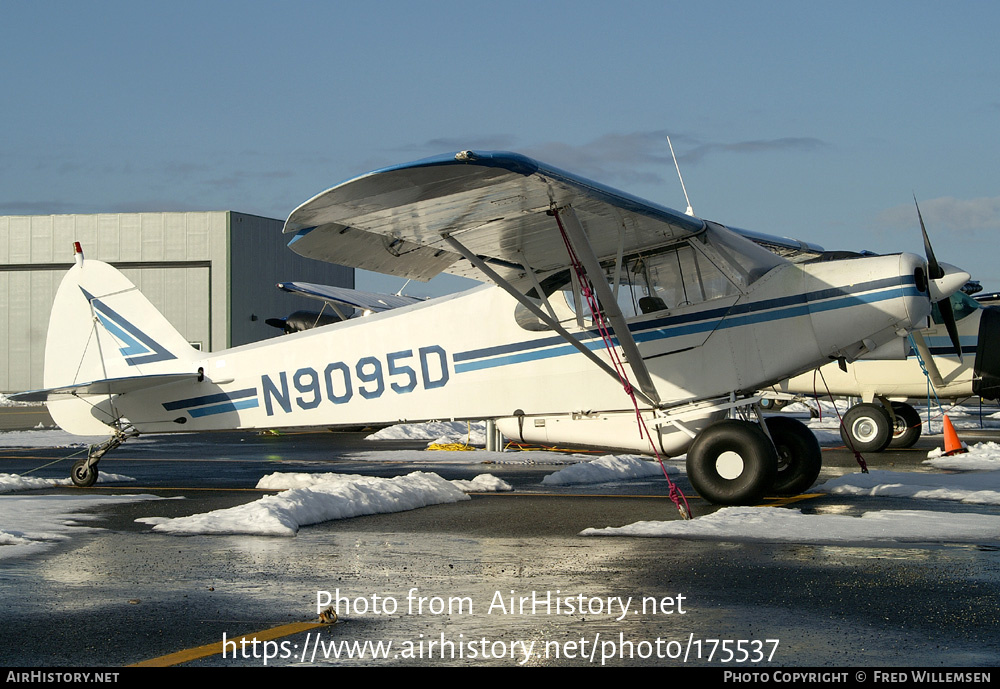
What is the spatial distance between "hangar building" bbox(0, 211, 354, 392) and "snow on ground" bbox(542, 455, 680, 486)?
40098 mm

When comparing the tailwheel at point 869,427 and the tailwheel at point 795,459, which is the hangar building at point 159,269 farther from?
the tailwheel at point 795,459

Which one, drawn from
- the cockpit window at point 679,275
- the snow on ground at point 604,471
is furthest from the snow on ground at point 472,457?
the cockpit window at point 679,275

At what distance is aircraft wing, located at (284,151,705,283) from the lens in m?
6.86

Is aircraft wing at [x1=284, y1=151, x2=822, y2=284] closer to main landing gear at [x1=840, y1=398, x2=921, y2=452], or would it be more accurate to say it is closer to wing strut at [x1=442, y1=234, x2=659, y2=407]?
wing strut at [x1=442, y1=234, x2=659, y2=407]

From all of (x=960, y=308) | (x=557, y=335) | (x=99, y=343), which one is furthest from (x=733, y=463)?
(x=960, y=308)

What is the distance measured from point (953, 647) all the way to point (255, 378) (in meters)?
8.50

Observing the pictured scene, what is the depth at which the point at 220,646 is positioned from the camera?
3951 mm

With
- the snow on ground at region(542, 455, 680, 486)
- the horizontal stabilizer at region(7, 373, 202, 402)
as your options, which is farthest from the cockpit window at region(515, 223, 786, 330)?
the horizontal stabilizer at region(7, 373, 202, 402)

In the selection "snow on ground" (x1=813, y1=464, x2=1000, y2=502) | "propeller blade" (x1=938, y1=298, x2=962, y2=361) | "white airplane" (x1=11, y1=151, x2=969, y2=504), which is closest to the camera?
"white airplane" (x1=11, y1=151, x2=969, y2=504)

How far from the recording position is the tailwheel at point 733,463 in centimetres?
833

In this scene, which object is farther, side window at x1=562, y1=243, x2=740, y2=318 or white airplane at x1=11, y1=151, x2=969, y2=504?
side window at x1=562, y1=243, x2=740, y2=318

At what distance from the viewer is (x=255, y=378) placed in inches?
428
